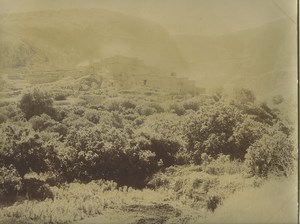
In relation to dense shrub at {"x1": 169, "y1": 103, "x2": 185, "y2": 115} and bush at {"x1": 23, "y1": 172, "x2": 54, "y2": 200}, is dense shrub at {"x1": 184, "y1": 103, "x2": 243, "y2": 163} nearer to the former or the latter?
dense shrub at {"x1": 169, "y1": 103, "x2": 185, "y2": 115}

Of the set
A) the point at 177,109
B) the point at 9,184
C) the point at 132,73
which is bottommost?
the point at 9,184

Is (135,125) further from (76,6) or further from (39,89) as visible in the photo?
(76,6)

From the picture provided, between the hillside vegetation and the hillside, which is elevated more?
the hillside

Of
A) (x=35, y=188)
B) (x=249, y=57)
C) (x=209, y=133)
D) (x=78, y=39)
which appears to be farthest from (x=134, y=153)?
(x=249, y=57)

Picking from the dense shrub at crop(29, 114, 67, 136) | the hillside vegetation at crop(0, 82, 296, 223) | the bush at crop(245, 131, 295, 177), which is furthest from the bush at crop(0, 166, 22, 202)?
the bush at crop(245, 131, 295, 177)

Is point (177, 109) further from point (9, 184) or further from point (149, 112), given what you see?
point (9, 184)

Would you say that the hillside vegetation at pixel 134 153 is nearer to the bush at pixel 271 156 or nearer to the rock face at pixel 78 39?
the bush at pixel 271 156

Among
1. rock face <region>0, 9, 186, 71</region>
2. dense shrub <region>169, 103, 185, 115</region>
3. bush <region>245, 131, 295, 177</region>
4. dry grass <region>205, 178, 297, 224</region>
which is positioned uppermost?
rock face <region>0, 9, 186, 71</region>
